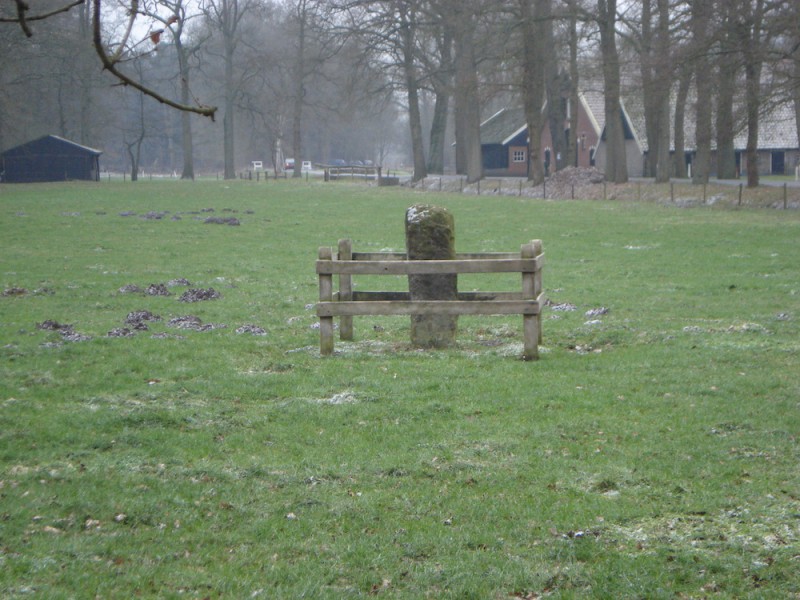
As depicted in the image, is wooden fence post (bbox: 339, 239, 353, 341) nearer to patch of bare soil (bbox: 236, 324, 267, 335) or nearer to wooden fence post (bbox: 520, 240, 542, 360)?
patch of bare soil (bbox: 236, 324, 267, 335)

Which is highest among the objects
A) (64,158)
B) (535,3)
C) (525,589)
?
(535,3)

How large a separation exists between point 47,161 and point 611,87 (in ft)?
153

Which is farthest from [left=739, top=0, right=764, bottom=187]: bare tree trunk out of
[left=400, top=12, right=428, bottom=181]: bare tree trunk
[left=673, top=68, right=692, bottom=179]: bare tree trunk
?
[left=400, top=12, right=428, bottom=181]: bare tree trunk

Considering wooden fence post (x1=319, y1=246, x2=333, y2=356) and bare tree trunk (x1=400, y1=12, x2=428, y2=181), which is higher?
bare tree trunk (x1=400, y1=12, x2=428, y2=181)

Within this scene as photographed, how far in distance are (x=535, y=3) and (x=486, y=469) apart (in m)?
50.5

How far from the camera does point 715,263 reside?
74.7ft

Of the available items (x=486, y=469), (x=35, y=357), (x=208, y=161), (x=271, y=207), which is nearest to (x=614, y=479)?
(x=486, y=469)

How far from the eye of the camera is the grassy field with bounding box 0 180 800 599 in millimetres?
5746

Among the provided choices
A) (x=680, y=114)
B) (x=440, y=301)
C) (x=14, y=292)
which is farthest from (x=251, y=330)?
(x=680, y=114)

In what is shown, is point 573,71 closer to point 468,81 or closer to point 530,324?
point 468,81

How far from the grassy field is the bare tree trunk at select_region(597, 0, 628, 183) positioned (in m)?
34.3

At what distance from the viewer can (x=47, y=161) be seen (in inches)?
3041

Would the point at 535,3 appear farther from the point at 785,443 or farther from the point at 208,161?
the point at 208,161

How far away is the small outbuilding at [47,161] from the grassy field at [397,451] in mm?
62985
